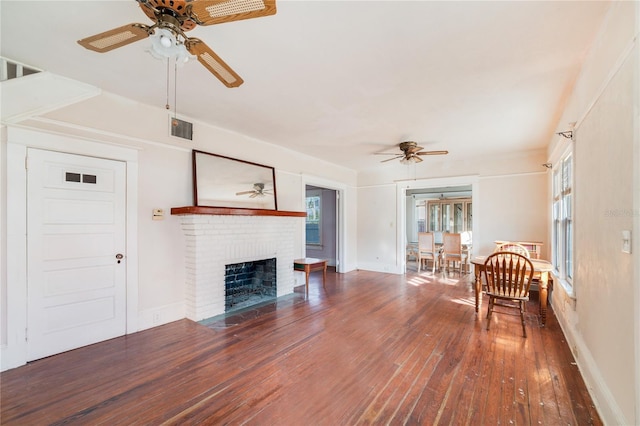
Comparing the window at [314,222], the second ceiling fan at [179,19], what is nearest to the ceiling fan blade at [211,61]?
the second ceiling fan at [179,19]

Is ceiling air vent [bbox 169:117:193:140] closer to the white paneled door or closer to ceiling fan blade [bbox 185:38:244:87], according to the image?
the white paneled door

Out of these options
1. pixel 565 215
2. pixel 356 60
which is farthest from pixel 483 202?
pixel 356 60

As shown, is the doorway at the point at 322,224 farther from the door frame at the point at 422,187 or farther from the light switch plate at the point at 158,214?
the light switch plate at the point at 158,214

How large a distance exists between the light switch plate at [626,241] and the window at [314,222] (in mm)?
6507

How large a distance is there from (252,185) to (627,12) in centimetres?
404

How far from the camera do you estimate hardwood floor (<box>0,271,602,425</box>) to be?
73.8 inches

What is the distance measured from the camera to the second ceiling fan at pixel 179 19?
4.51ft

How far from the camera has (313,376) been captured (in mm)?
2330

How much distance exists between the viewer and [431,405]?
1.97m

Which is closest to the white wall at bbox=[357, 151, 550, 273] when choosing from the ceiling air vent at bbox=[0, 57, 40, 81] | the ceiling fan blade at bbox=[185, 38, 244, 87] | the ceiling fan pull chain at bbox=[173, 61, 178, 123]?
the ceiling fan pull chain at bbox=[173, 61, 178, 123]

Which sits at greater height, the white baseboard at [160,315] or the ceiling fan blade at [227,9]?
the ceiling fan blade at [227,9]

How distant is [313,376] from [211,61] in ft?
8.15

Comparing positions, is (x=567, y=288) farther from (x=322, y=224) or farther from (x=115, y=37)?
(x=322, y=224)

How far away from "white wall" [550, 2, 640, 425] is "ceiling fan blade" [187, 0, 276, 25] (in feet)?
5.95
